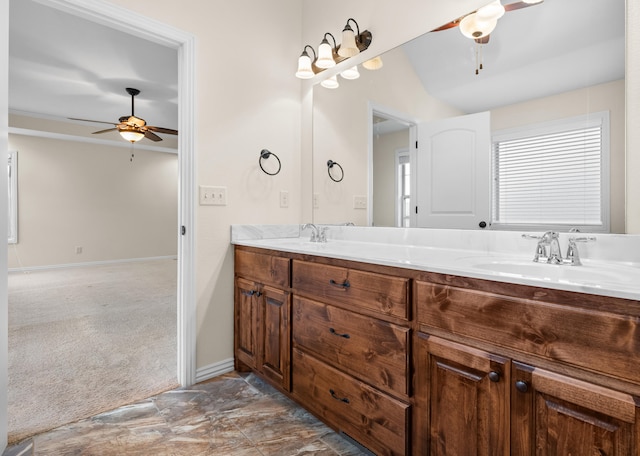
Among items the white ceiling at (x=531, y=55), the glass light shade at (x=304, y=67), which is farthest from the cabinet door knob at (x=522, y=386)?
the glass light shade at (x=304, y=67)

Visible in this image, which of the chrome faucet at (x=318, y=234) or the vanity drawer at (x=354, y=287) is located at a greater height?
the chrome faucet at (x=318, y=234)

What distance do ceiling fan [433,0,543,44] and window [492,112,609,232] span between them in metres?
0.48

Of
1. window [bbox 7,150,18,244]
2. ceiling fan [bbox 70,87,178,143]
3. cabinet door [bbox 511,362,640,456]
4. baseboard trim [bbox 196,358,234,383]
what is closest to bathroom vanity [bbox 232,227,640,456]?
cabinet door [bbox 511,362,640,456]

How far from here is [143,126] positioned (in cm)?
448

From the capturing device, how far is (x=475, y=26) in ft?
5.01

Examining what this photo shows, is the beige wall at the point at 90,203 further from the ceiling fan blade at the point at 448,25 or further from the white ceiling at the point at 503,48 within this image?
the ceiling fan blade at the point at 448,25

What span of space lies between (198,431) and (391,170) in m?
1.66

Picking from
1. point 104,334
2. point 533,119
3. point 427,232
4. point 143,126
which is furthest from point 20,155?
point 533,119

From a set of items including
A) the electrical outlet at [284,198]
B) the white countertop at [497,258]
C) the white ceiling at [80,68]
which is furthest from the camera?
the white ceiling at [80,68]

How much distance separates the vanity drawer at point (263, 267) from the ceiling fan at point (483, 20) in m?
1.38

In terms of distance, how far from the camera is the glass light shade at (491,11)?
1.43 metres

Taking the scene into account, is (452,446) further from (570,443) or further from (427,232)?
(427,232)

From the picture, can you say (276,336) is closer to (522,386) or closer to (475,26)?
(522,386)

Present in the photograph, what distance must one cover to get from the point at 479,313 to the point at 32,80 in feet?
18.1
